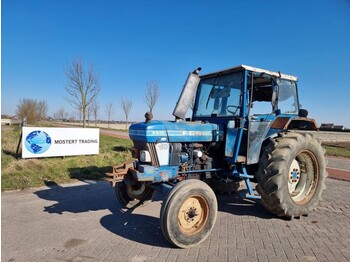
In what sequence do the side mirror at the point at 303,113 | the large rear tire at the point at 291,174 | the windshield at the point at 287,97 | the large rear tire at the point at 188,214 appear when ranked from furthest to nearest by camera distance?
the side mirror at the point at 303,113, the windshield at the point at 287,97, the large rear tire at the point at 291,174, the large rear tire at the point at 188,214

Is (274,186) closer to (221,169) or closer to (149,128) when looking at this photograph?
(221,169)

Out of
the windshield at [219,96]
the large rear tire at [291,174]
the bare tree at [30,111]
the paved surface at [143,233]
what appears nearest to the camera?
the paved surface at [143,233]

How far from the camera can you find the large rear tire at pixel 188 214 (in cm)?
384

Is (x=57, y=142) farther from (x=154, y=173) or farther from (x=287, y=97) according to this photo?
(x=287, y=97)

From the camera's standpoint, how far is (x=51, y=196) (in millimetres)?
6457

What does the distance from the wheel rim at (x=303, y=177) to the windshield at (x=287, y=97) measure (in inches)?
37.4

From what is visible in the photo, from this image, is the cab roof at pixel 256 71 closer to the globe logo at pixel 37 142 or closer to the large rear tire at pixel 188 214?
the large rear tire at pixel 188 214

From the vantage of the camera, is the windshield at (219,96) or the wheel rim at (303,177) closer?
the windshield at (219,96)

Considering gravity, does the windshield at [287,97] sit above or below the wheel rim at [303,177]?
above

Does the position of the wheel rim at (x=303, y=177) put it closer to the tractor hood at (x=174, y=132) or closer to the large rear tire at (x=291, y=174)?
the large rear tire at (x=291, y=174)

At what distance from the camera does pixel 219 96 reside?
564 cm

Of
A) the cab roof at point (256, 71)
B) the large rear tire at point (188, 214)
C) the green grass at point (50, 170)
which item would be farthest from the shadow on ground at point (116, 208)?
the cab roof at point (256, 71)

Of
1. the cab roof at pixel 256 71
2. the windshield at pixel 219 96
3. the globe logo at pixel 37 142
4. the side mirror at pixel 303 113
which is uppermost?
the cab roof at pixel 256 71

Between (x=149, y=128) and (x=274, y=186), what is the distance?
2294 mm
